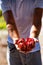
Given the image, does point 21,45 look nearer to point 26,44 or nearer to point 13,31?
point 26,44

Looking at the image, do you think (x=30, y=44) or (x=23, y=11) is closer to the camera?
(x=30, y=44)

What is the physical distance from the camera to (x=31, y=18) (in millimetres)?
2279

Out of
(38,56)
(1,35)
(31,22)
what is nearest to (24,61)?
(38,56)

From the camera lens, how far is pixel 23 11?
2.29 m

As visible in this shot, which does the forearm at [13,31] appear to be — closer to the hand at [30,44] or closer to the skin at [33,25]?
the skin at [33,25]

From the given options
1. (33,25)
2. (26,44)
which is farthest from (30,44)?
(33,25)

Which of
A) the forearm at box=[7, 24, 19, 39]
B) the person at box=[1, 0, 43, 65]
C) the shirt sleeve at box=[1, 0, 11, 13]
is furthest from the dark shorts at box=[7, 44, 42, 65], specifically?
the shirt sleeve at box=[1, 0, 11, 13]

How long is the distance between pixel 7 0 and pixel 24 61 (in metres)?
0.53

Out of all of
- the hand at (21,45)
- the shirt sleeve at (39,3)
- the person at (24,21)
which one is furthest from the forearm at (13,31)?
the shirt sleeve at (39,3)

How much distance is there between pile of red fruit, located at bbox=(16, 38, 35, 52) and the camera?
7.05 feet

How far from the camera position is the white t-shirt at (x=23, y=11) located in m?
2.25

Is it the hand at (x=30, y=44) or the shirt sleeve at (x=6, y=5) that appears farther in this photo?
the shirt sleeve at (x=6, y=5)

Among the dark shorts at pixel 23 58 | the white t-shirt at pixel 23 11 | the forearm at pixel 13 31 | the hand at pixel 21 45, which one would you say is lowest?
the dark shorts at pixel 23 58

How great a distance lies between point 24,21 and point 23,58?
1.01ft
